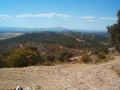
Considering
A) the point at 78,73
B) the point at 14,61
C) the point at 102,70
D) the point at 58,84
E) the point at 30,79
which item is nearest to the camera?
the point at 58,84

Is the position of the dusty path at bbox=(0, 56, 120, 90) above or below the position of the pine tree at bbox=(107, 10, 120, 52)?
below

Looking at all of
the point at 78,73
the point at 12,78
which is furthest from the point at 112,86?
the point at 12,78

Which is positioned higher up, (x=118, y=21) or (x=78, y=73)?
(x=118, y=21)

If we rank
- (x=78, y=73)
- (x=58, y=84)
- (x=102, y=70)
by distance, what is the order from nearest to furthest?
(x=58, y=84)
(x=78, y=73)
(x=102, y=70)

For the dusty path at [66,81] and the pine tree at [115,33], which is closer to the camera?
the dusty path at [66,81]

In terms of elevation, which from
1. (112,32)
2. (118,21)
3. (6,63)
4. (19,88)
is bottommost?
(6,63)

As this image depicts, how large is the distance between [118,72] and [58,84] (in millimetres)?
5845

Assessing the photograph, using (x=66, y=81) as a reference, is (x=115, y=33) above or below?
above

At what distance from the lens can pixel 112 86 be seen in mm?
9859

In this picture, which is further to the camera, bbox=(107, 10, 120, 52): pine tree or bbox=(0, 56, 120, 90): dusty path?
bbox=(107, 10, 120, 52): pine tree

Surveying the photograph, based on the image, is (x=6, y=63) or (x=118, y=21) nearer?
(x=6, y=63)

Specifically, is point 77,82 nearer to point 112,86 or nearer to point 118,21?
point 112,86

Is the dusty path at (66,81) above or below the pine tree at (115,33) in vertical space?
below

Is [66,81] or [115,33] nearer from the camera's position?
[66,81]
